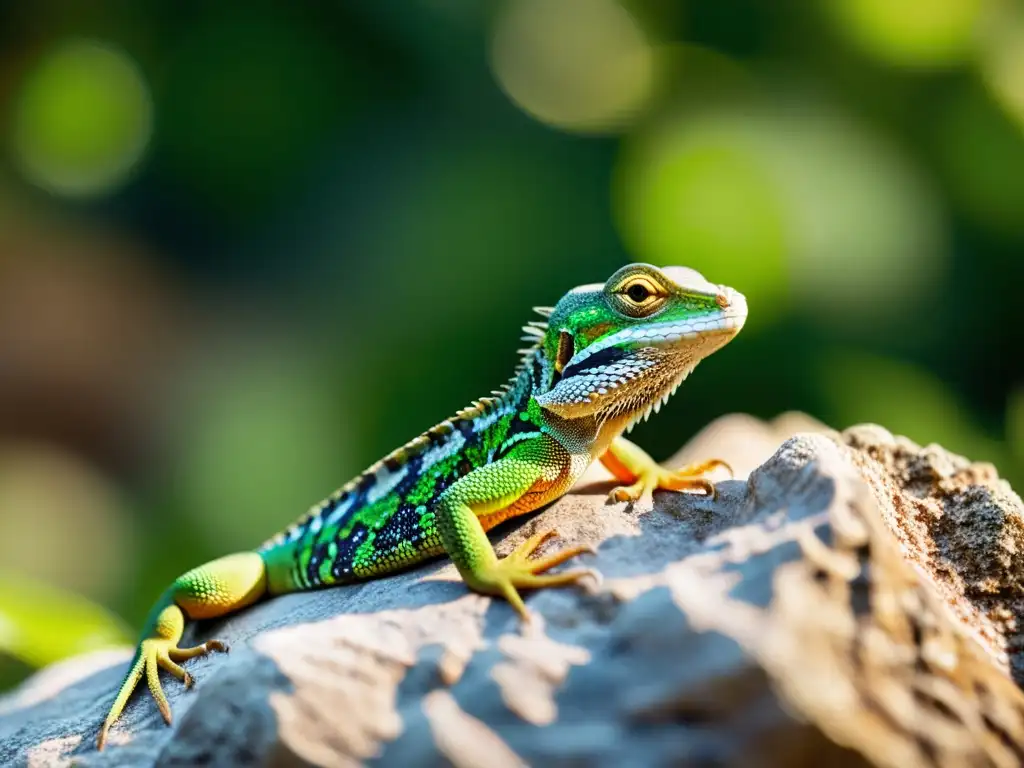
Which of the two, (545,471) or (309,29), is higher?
(309,29)

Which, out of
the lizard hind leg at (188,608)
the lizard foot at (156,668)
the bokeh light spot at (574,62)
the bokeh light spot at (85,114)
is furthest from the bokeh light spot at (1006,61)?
the bokeh light spot at (85,114)

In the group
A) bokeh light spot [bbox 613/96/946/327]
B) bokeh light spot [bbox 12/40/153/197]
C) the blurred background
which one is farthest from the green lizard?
bokeh light spot [bbox 12/40/153/197]

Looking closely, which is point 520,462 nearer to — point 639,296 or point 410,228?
point 639,296

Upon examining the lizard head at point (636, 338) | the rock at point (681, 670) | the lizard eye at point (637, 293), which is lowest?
the rock at point (681, 670)

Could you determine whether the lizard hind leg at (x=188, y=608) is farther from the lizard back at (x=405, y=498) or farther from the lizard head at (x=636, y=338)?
the lizard head at (x=636, y=338)

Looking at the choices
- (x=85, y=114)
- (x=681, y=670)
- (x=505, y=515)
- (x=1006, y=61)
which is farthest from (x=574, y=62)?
(x=681, y=670)

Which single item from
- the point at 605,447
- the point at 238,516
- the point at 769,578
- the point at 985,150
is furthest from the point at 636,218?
the point at 769,578

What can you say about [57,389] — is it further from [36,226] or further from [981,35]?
[981,35]
